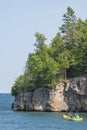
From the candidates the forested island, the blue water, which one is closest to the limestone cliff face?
the forested island

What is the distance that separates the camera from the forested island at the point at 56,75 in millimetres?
123562

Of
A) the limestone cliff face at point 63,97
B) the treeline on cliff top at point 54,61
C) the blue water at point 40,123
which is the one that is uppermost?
the treeline on cliff top at point 54,61

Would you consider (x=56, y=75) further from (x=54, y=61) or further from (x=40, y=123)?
(x=40, y=123)

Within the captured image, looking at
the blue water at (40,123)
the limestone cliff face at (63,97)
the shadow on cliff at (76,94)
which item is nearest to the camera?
the blue water at (40,123)

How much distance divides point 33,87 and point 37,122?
3074 cm

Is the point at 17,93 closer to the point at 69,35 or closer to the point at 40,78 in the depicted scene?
the point at 40,78

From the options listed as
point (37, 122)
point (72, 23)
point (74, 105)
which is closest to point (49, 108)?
point (74, 105)

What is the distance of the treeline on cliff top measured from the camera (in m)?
128

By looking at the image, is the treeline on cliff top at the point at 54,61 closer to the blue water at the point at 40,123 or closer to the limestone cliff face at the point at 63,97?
the limestone cliff face at the point at 63,97

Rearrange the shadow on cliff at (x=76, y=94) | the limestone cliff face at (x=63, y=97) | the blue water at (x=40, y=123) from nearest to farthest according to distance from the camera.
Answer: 1. the blue water at (x=40, y=123)
2. the shadow on cliff at (x=76, y=94)
3. the limestone cliff face at (x=63, y=97)

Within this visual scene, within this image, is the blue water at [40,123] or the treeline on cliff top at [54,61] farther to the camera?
the treeline on cliff top at [54,61]

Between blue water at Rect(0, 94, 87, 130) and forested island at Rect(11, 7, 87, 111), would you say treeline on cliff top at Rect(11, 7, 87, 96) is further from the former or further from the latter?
blue water at Rect(0, 94, 87, 130)

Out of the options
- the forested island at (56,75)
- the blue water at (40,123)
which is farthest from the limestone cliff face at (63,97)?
the blue water at (40,123)

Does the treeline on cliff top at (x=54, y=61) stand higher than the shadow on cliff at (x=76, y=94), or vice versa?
the treeline on cliff top at (x=54, y=61)
